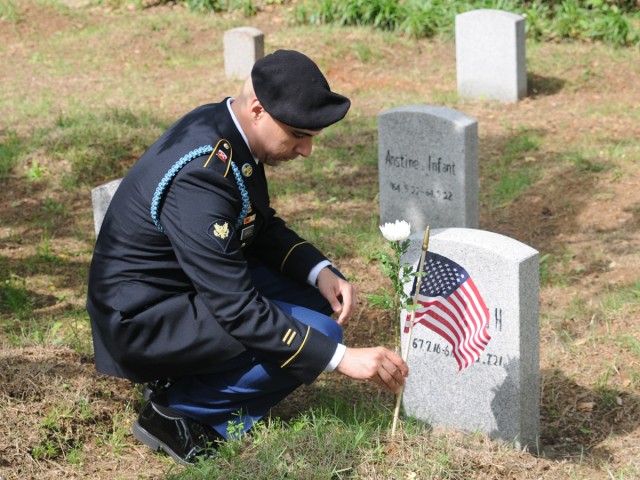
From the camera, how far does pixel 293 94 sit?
119 inches

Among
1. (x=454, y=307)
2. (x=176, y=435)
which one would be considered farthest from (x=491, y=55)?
(x=176, y=435)

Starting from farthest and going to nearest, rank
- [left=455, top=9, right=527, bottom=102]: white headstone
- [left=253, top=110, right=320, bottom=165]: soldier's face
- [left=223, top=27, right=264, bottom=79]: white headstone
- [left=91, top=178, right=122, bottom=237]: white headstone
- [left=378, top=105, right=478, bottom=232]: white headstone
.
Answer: [left=223, top=27, right=264, bottom=79]: white headstone
[left=455, top=9, right=527, bottom=102]: white headstone
[left=378, top=105, right=478, bottom=232]: white headstone
[left=91, top=178, right=122, bottom=237]: white headstone
[left=253, top=110, right=320, bottom=165]: soldier's face

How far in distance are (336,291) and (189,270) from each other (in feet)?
2.54

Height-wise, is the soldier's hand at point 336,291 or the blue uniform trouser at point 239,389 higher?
the soldier's hand at point 336,291

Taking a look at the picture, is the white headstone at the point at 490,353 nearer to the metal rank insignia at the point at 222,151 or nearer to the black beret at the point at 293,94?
→ the black beret at the point at 293,94

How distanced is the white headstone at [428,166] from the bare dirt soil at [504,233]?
0.49m

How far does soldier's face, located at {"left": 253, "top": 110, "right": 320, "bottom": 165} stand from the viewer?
3.12 meters

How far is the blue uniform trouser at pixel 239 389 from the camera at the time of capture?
3.35 metres

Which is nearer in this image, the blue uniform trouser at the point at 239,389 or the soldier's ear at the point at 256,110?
the soldier's ear at the point at 256,110

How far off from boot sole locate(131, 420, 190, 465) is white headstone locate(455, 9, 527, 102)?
5.81 metres

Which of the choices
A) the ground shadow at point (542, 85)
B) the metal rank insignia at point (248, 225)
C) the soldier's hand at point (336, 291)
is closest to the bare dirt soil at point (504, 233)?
the ground shadow at point (542, 85)

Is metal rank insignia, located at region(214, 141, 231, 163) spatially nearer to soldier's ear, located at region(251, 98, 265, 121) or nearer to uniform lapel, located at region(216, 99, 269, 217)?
uniform lapel, located at region(216, 99, 269, 217)

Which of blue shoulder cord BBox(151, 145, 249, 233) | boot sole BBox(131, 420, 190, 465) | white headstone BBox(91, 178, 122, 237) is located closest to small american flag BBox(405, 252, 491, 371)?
blue shoulder cord BBox(151, 145, 249, 233)

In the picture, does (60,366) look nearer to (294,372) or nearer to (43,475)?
(43,475)
